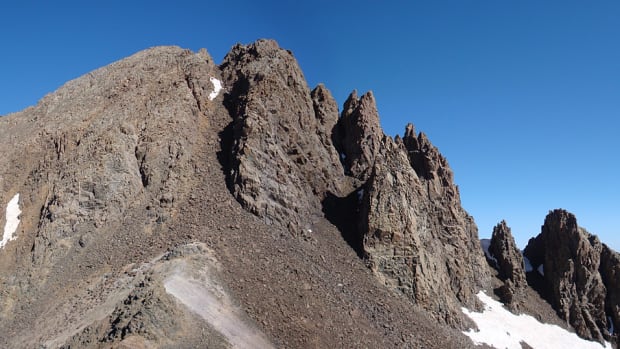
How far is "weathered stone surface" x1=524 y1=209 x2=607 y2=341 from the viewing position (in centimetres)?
4784

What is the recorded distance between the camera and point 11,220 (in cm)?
3322

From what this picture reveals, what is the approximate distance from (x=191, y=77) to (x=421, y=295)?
33471mm

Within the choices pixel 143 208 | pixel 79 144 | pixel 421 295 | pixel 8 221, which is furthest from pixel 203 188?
pixel 421 295

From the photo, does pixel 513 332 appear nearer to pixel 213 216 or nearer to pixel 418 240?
pixel 418 240

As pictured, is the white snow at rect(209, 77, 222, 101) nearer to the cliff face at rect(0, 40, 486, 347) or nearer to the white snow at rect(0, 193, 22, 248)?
the cliff face at rect(0, 40, 486, 347)

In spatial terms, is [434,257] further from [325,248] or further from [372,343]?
[372,343]

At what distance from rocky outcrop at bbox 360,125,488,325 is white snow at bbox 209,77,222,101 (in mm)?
20443

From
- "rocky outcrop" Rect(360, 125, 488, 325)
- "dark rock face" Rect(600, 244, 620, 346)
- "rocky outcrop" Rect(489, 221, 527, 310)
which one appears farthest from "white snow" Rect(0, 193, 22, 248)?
"dark rock face" Rect(600, 244, 620, 346)

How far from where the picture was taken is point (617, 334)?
4653 cm

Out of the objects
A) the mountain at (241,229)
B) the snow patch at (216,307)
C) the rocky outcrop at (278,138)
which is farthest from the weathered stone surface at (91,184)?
the rocky outcrop at (278,138)

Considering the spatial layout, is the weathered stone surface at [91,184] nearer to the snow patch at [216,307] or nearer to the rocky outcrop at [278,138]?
the snow patch at [216,307]

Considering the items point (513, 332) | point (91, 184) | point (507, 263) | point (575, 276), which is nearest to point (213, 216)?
point (91, 184)

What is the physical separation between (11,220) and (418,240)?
3499 centimetres

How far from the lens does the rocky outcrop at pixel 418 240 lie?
120ft
